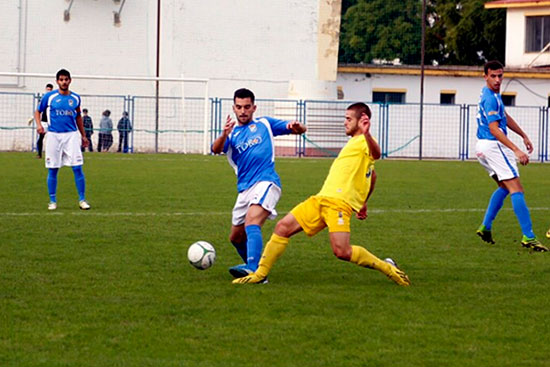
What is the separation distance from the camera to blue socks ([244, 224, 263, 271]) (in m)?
Answer: 8.04

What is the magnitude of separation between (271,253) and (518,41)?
138 ft

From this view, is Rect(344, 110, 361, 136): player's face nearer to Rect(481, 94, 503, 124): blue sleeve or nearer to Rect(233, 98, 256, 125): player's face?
Rect(233, 98, 256, 125): player's face

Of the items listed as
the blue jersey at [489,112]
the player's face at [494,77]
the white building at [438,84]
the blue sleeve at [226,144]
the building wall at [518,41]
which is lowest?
the blue sleeve at [226,144]

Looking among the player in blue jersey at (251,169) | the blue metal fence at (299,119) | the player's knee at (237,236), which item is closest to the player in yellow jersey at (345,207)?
the player in blue jersey at (251,169)

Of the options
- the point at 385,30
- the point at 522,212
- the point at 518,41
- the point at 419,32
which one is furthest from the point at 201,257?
the point at 385,30

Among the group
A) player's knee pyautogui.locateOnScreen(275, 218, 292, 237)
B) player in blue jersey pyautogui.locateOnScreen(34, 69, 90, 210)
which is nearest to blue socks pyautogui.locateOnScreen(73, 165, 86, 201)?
player in blue jersey pyautogui.locateOnScreen(34, 69, 90, 210)

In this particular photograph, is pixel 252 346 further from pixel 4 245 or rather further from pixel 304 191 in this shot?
pixel 304 191

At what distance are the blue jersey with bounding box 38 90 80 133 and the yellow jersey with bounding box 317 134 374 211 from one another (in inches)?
288

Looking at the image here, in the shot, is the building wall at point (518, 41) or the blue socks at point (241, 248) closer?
the blue socks at point (241, 248)

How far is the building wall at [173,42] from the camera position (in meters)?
38.8

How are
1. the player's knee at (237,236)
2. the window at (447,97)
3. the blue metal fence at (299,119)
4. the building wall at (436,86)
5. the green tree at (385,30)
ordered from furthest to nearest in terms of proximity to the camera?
the green tree at (385,30) → the window at (447,97) → the building wall at (436,86) → the blue metal fence at (299,119) → the player's knee at (237,236)

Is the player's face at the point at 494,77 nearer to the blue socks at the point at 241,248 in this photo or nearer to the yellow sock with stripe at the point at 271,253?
the blue socks at the point at 241,248

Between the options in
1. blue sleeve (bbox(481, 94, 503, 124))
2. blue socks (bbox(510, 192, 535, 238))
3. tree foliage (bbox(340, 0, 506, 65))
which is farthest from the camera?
tree foliage (bbox(340, 0, 506, 65))

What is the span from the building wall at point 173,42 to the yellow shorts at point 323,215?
105 ft
